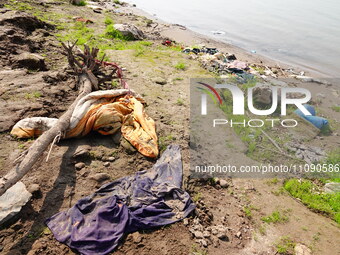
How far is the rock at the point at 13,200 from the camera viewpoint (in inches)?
140

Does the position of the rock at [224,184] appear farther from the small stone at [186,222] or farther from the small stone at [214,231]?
the small stone at [186,222]

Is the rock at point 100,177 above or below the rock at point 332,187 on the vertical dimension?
below

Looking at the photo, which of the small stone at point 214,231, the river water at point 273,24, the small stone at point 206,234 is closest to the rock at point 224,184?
the small stone at point 214,231

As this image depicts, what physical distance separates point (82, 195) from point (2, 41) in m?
7.08

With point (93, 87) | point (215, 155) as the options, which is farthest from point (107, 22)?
point (215, 155)

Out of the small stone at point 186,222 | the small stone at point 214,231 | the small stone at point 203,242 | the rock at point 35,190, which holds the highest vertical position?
the small stone at point 186,222

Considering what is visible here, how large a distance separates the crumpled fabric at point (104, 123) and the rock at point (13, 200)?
140 centimetres

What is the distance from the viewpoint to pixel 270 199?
4.74 meters

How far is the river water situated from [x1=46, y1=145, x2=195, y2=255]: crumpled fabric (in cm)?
981

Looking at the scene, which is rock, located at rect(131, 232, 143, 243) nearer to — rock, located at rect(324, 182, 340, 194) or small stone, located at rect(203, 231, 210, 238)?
small stone, located at rect(203, 231, 210, 238)

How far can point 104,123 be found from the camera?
5.23 m

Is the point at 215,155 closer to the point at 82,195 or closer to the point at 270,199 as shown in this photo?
the point at 270,199

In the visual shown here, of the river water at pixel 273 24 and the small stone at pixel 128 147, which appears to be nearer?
the small stone at pixel 128 147

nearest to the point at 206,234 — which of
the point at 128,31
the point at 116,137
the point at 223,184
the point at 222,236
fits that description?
the point at 222,236
